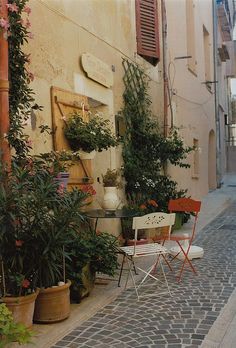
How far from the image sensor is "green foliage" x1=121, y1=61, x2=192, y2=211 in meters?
8.31

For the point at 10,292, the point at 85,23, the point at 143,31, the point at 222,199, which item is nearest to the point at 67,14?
the point at 85,23

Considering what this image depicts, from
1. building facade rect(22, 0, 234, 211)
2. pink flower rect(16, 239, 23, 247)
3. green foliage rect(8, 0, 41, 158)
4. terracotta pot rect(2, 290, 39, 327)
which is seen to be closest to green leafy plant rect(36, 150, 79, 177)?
building facade rect(22, 0, 234, 211)

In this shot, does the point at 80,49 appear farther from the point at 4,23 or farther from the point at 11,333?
the point at 11,333

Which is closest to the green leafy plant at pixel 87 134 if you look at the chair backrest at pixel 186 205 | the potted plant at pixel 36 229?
the chair backrest at pixel 186 205

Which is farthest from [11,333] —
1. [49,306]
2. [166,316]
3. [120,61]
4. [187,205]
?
[120,61]

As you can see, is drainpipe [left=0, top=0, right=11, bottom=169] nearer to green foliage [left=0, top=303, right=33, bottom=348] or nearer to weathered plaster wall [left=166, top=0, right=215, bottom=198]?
green foliage [left=0, top=303, right=33, bottom=348]

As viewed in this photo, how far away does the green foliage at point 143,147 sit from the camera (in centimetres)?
831

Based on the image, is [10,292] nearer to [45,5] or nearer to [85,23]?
[45,5]

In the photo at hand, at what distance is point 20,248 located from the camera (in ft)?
12.9

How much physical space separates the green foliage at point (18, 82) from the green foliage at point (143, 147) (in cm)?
350

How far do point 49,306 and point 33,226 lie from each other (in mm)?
774

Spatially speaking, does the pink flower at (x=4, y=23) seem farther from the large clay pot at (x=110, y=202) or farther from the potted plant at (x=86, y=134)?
the large clay pot at (x=110, y=202)

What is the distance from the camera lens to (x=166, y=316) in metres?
4.21

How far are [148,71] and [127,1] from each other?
1.54 metres
